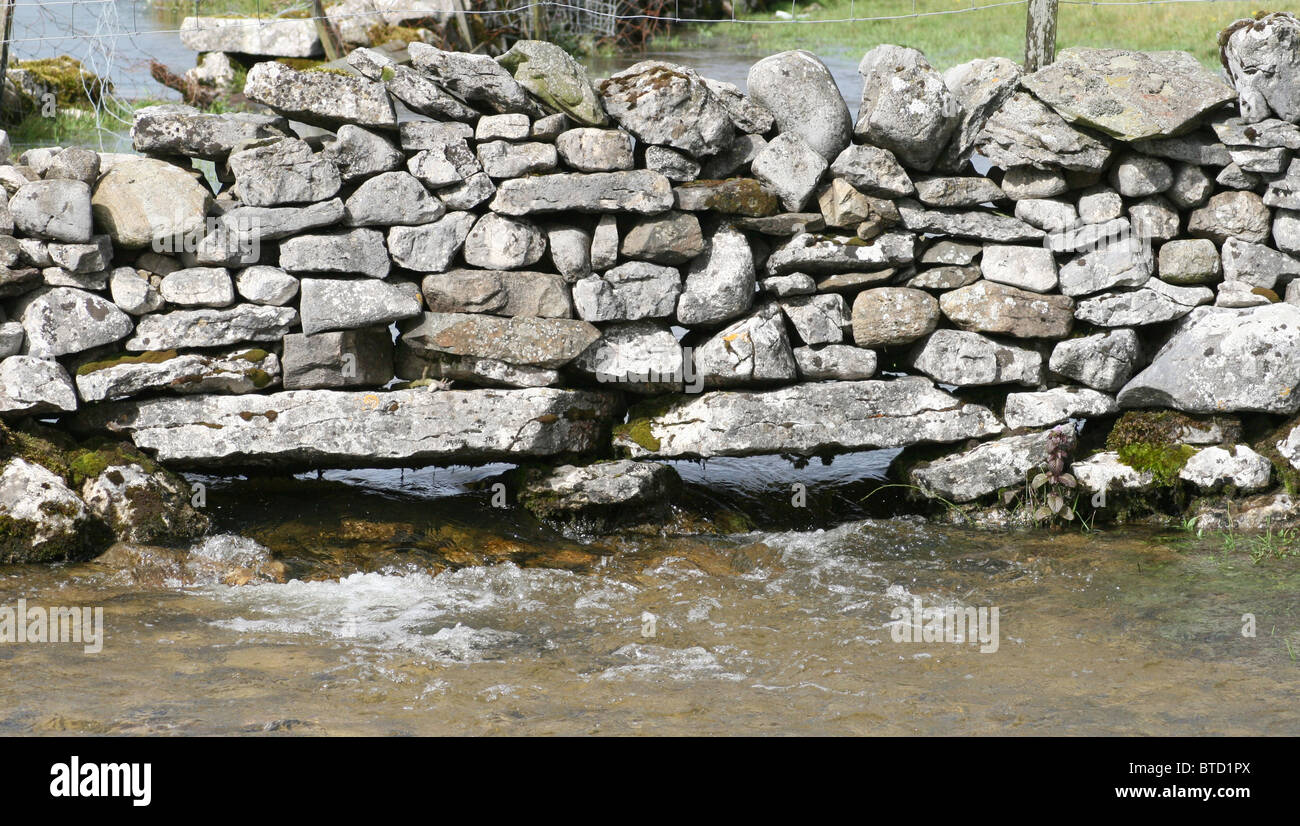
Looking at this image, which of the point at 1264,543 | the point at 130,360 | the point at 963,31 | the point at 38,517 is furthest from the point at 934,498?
the point at 963,31

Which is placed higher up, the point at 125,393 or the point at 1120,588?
the point at 125,393

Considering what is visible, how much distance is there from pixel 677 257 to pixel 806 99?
4.01 feet

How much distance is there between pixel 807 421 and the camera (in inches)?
258

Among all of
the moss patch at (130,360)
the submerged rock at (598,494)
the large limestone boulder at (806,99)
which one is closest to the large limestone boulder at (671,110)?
the large limestone boulder at (806,99)

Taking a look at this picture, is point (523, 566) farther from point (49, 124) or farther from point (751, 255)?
point (49, 124)

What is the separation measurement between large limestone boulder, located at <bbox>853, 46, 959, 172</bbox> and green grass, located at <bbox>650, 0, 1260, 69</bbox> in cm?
655

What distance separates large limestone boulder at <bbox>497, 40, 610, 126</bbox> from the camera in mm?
6145

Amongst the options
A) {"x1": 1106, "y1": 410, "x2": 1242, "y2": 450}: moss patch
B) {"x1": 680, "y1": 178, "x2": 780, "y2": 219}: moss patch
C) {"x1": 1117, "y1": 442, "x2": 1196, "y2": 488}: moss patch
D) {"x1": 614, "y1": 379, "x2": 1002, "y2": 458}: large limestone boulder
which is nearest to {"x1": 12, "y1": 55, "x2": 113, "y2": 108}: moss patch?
{"x1": 680, "y1": 178, "x2": 780, "y2": 219}: moss patch

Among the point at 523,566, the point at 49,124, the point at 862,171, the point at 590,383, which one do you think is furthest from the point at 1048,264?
the point at 49,124

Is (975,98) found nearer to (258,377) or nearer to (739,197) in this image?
(739,197)

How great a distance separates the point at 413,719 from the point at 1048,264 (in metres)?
4.59

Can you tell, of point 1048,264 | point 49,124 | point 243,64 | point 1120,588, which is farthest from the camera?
point 243,64

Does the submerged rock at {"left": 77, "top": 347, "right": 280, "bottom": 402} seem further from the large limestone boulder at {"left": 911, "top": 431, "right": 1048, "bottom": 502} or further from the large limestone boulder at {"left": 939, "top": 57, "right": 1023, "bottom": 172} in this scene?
the large limestone boulder at {"left": 939, "top": 57, "right": 1023, "bottom": 172}

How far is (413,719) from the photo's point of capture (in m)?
4.11
